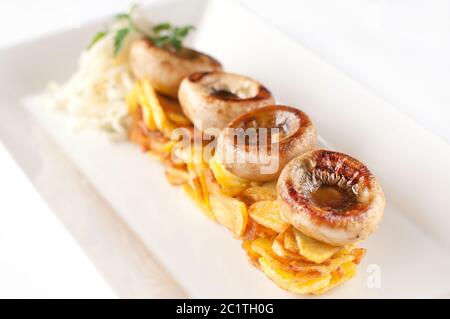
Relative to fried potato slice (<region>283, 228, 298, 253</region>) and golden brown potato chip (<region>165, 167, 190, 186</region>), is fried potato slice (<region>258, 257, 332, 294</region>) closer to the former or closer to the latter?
fried potato slice (<region>283, 228, 298, 253</region>)

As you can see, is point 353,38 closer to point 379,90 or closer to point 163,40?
point 379,90

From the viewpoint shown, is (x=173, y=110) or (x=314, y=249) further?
(x=173, y=110)

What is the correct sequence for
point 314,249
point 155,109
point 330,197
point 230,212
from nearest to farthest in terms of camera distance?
point 314,249, point 330,197, point 230,212, point 155,109

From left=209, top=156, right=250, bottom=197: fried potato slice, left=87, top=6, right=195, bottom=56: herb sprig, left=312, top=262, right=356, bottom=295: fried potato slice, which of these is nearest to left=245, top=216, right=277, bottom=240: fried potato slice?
left=209, top=156, right=250, bottom=197: fried potato slice

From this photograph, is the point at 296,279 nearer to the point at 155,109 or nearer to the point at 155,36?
the point at 155,109

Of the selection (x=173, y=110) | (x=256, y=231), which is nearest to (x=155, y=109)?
(x=173, y=110)

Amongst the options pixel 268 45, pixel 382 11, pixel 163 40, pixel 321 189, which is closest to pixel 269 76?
pixel 268 45
